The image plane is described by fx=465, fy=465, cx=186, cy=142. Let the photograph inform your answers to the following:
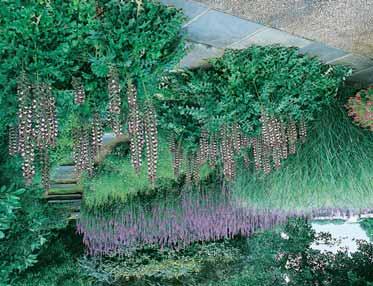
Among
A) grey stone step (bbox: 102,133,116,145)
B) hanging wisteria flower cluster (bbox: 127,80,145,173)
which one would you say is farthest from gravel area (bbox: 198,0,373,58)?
grey stone step (bbox: 102,133,116,145)

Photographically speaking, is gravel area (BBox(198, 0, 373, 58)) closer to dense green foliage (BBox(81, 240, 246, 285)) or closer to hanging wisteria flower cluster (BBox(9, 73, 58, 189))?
hanging wisteria flower cluster (BBox(9, 73, 58, 189))

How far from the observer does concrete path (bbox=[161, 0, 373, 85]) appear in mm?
2950

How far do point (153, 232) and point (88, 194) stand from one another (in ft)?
2.60

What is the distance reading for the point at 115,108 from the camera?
263cm

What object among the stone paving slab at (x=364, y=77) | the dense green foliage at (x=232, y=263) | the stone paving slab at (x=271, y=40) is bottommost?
the dense green foliage at (x=232, y=263)

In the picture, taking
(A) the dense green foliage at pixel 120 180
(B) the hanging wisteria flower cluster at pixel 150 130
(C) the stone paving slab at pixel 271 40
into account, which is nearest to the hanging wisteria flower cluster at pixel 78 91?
(B) the hanging wisteria flower cluster at pixel 150 130

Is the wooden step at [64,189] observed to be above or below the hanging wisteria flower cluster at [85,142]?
below

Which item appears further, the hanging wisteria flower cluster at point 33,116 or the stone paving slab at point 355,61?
the stone paving slab at point 355,61

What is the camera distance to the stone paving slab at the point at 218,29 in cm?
299

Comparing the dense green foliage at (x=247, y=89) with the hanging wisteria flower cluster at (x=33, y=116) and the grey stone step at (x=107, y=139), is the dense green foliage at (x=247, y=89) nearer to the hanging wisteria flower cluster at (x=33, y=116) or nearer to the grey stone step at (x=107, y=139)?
the grey stone step at (x=107, y=139)

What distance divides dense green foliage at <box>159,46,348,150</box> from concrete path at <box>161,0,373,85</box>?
0.07 metres

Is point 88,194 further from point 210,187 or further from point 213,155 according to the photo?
point 213,155

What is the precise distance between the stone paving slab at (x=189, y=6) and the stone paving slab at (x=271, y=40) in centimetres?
48

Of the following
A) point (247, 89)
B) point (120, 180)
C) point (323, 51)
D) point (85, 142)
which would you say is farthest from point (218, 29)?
point (120, 180)
